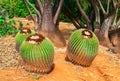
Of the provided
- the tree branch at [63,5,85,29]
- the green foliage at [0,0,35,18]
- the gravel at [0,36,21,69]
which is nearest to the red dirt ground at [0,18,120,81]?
the gravel at [0,36,21,69]

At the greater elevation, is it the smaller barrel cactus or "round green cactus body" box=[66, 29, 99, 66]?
the smaller barrel cactus

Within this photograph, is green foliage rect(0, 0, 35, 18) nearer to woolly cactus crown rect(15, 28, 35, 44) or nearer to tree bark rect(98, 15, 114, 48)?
tree bark rect(98, 15, 114, 48)

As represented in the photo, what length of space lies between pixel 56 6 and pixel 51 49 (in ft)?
11.1

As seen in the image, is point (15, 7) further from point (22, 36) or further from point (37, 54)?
point (37, 54)

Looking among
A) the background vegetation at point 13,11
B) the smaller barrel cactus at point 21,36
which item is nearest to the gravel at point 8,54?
the smaller barrel cactus at point 21,36

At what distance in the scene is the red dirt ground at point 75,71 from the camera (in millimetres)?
6961

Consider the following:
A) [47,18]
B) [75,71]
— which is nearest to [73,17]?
[47,18]

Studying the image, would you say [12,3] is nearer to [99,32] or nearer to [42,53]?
[99,32]

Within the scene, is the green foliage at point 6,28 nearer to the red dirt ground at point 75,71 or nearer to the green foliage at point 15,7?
the red dirt ground at point 75,71

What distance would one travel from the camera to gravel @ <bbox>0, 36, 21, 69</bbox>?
761cm

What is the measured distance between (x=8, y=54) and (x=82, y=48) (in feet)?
5.82

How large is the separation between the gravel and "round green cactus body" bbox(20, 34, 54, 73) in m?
0.58

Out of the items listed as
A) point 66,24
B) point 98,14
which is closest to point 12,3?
point 66,24

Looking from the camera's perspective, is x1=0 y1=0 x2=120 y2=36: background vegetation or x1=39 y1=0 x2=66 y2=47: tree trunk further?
x1=0 y1=0 x2=120 y2=36: background vegetation
